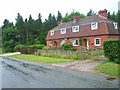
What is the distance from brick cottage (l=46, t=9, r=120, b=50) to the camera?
1582 inches

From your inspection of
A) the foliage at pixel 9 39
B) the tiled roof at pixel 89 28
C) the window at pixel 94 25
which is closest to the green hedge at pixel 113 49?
the tiled roof at pixel 89 28

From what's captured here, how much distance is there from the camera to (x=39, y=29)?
288 ft

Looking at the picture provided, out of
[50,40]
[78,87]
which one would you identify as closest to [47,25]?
[50,40]

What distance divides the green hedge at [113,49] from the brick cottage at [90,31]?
1729 centimetres

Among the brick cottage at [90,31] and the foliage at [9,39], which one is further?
the foliage at [9,39]

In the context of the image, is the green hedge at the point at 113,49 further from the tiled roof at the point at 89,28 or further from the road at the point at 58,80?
the tiled roof at the point at 89,28

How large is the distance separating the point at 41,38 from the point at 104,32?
38.7m

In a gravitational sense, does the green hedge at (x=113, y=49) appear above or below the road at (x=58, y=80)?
above

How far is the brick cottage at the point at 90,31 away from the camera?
4019 cm

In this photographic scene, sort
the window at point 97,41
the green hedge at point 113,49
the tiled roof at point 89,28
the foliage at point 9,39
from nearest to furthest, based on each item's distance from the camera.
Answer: the green hedge at point 113,49
the tiled roof at point 89,28
the window at point 97,41
the foliage at point 9,39

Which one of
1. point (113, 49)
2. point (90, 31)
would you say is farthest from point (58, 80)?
point (90, 31)

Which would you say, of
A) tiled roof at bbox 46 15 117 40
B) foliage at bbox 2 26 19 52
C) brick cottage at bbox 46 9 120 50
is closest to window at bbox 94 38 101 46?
brick cottage at bbox 46 9 120 50

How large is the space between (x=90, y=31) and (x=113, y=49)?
21.6m

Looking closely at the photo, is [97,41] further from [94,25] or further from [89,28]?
[89,28]
